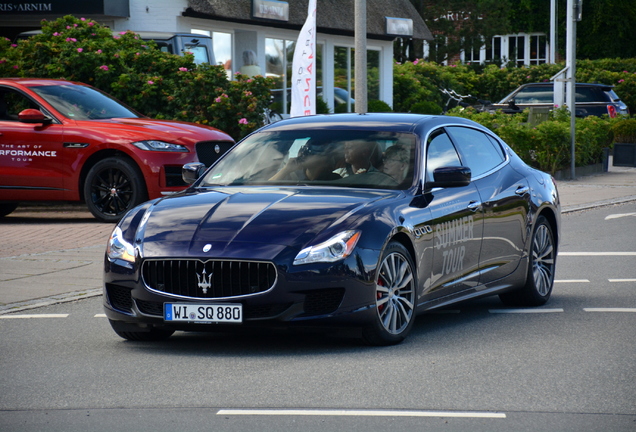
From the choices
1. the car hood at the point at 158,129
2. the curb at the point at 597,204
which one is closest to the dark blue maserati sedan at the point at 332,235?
the car hood at the point at 158,129

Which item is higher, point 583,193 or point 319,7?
point 319,7

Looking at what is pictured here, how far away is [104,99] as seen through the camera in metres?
16.5

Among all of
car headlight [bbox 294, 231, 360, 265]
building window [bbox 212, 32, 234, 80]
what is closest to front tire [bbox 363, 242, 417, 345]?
car headlight [bbox 294, 231, 360, 265]

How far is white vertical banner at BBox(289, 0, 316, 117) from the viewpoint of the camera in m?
18.3

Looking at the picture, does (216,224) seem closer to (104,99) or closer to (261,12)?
(104,99)

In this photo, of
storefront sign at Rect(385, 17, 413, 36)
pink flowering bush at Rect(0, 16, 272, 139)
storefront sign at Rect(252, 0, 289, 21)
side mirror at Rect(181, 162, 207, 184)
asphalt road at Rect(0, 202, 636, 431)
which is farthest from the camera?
storefront sign at Rect(385, 17, 413, 36)

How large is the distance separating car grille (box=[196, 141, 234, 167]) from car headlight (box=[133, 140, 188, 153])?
0.24 m

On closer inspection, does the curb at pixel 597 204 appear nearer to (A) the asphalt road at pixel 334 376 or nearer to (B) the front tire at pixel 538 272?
(B) the front tire at pixel 538 272

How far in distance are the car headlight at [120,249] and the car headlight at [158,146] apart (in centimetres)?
780

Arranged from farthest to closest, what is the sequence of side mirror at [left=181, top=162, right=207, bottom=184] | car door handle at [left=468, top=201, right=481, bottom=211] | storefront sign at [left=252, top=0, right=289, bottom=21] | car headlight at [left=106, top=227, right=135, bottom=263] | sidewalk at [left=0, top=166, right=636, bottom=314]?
1. storefront sign at [left=252, top=0, right=289, bottom=21]
2. sidewalk at [left=0, top=166, right=636, bottom=314]
3. side mirror at [left=181, top=162, right=207, bottom=184]
4. car door handle at [left=468, top=201, right=481, bottom=211]
5. car headlight at [left=106, top=227, right=135, bottom=263]

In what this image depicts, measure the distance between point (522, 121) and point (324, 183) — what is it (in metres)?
19.0

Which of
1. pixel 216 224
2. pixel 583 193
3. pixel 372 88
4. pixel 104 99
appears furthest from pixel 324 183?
pixel 372 88

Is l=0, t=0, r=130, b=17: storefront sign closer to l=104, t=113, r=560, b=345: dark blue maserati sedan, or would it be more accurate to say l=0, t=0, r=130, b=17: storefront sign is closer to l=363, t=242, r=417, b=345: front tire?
l=104, t=113, r=560, b=345: dark blue maserati sedan

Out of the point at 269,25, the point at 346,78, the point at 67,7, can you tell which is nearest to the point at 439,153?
the point at 67,7
